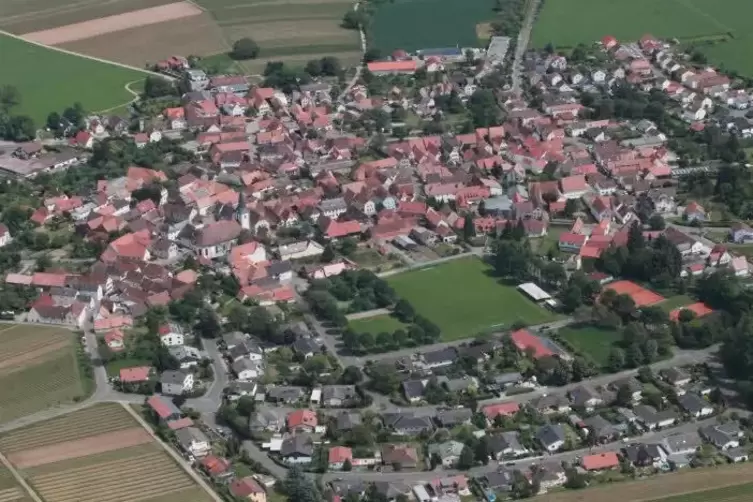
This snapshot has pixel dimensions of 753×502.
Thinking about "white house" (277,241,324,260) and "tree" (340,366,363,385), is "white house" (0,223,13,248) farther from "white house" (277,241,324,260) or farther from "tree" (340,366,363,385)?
"tree" (340,366,363,385)

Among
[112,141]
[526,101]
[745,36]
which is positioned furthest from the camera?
[745,36]

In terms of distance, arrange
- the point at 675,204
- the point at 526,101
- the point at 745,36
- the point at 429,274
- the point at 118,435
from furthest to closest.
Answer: the point at 745,36 < the point at 526,101 < the point at 675,204 < the point at 429,274 < the point at 118,435

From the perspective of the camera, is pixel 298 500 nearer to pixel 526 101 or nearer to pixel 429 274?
pixel 429 274

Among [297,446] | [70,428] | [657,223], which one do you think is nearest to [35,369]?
[70,428]

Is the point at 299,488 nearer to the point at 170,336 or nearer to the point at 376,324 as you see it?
the point at 170,336

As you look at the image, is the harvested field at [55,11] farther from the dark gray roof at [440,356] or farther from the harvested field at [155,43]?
the dark gray roof at [440,356]

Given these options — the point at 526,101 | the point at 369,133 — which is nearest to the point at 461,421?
the point at 369,133
